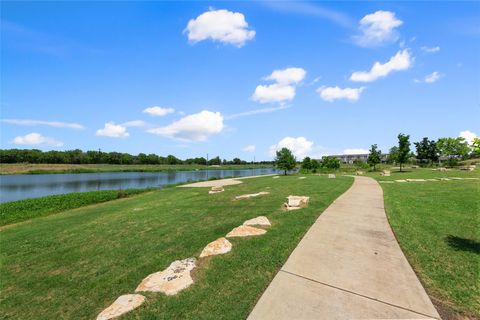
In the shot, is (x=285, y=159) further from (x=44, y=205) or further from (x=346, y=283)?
(x=346, y=283)

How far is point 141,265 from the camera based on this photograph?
A: 4926mm

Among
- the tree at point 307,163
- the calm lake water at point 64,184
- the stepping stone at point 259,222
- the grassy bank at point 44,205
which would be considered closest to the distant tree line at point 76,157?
the calm lake water at point 64,184

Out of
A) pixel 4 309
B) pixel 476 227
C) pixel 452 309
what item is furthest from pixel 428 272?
→ pixel 4 309

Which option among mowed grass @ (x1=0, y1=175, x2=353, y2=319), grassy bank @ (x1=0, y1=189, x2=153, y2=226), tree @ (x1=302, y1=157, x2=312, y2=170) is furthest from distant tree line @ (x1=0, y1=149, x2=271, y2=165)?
mowed grass @ (x1=0, y1=175, x2=353, y2=319)

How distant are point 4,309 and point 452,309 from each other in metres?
6.94

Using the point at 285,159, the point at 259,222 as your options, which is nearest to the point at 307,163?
the point at 285,159

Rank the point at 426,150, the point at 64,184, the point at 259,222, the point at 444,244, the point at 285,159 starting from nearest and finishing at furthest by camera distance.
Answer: the point at 444,244 → the point at 259,222 → the point at 64,184 → the point at 285,159 → the point at 426,150

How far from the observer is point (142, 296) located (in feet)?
11.8

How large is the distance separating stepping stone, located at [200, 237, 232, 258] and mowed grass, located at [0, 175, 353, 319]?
7.0 inches

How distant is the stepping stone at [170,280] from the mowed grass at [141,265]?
142 millimetres

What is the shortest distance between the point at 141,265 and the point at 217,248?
1.67 meters

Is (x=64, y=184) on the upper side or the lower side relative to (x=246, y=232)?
lower

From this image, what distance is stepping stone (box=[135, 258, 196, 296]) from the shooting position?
3744mm

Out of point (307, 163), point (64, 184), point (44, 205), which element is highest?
point (307, 163)
